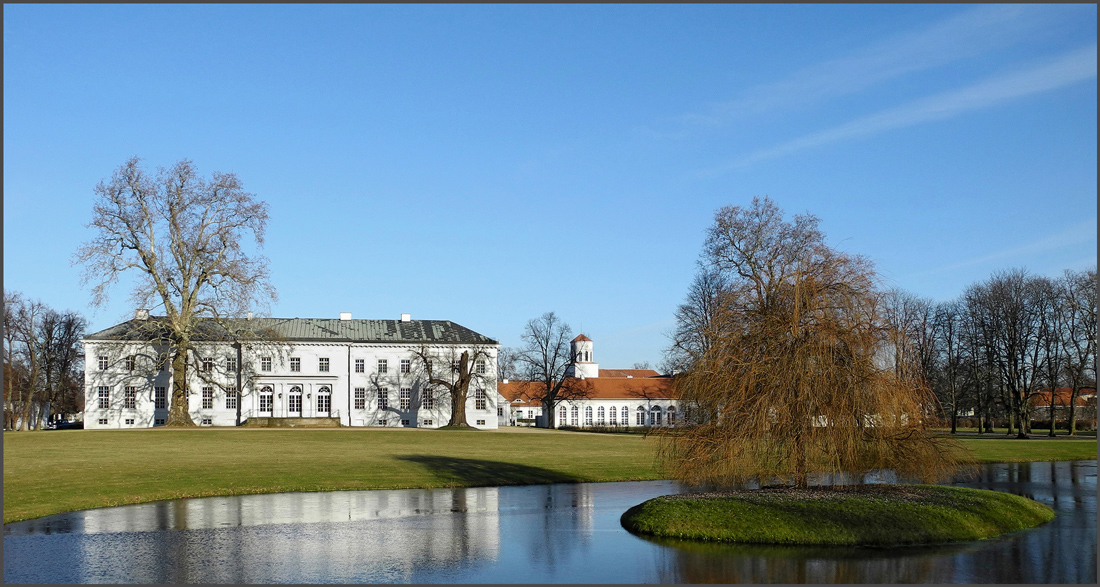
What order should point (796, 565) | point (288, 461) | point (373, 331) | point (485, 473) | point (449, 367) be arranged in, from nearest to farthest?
point (796, 565), point (485, 473), point (288, 461), point (449, 367), point (373, 331)

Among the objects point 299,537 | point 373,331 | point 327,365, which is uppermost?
point 373,331

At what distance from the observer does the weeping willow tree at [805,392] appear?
19406 mm

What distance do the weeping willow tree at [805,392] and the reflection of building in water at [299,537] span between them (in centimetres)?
553

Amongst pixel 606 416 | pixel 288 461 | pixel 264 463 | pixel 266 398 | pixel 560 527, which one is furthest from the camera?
pixel 606 416

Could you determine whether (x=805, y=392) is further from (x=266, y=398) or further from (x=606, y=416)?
(x=606, y=416)

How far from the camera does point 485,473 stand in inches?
1289

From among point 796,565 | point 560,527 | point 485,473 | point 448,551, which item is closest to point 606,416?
point 485,473

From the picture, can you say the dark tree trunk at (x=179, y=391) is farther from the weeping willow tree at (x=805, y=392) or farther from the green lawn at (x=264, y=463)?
the weeping willow tree at (x=805, y=392)

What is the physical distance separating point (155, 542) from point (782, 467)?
13552 millimetres

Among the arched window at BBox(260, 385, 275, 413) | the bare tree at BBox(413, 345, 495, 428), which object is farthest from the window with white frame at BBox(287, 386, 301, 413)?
the bare tree at BBox(413, 345, 495, 428)

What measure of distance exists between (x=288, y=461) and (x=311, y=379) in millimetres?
39214

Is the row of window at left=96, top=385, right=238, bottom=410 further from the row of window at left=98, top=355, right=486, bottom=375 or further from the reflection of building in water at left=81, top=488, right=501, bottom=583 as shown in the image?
the reflection of building in water at left=81, top=488, right=501, bottom=583

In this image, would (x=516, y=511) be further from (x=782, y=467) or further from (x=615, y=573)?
A: (x=615, y=573)

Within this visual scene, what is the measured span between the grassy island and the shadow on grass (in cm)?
1100
